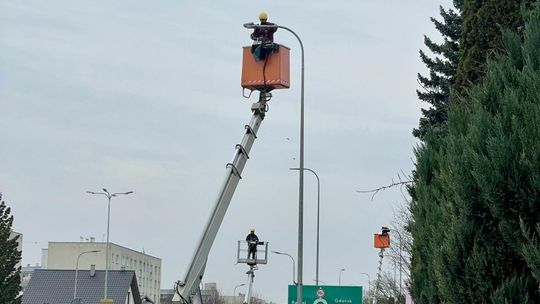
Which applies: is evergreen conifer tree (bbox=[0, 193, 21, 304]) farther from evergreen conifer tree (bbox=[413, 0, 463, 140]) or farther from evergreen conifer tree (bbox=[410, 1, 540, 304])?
evergreen conifer tree (bbox=[410, 1, 540, 304])

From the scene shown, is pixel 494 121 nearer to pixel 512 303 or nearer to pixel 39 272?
pixel 512 303

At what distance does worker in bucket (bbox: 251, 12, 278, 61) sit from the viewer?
1762cm

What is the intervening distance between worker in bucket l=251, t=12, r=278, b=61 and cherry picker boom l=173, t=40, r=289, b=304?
87 millimetres

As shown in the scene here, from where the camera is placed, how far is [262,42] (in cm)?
1773

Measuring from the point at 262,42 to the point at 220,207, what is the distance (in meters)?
3.36

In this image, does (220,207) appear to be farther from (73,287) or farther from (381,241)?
(73,287)

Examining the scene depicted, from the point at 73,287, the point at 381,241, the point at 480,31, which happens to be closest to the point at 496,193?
the point at 480,31

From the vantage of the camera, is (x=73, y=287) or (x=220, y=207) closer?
(x=220, y=207)

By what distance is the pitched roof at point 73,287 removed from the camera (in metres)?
74.2

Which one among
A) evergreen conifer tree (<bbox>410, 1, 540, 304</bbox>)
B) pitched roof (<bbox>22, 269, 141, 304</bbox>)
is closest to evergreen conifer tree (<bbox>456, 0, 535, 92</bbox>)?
evergreen conifer tree (<bbox>410, 1, 540, 304</bbox>)

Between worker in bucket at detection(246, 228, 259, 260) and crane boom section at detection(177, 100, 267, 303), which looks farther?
worker in bucket at detection(246, 228, 259, 260)

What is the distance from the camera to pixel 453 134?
11.0 metres

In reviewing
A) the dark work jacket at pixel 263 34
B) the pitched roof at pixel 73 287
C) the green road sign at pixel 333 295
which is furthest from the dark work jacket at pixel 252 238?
the pitched roof at pixel 73 287

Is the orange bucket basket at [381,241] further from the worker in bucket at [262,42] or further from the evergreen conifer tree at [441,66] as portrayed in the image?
the worker in bucket at [262,42]
